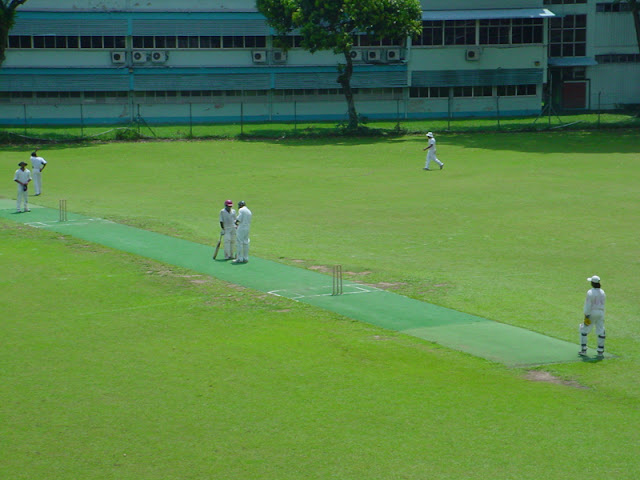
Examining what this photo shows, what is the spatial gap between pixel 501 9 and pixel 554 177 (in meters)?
31.0

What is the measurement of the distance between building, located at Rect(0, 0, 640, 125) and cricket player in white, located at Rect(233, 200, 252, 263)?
125ft

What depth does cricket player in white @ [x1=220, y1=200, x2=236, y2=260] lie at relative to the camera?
23.3 m

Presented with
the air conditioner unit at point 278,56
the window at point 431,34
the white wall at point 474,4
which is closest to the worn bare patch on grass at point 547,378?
the air conditioner unit at point 278,56

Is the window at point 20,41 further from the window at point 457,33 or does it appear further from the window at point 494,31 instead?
the window at point 494,31

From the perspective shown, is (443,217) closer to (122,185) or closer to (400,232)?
(400,232)

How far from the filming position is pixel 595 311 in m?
14.9

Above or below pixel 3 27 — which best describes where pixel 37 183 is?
below

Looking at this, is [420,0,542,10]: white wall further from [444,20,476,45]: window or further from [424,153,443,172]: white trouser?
[424,153,443,172]: white trouser

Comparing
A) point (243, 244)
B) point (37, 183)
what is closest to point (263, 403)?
point (243, 244)

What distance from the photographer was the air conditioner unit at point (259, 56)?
64.2 m

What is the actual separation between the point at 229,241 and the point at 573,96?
167ft

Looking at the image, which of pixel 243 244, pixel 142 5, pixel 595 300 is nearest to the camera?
pixel 595 300

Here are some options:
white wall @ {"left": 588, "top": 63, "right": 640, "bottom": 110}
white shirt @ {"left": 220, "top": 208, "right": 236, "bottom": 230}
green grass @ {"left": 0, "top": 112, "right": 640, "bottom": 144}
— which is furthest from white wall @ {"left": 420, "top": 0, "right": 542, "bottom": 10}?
white shirt @ {"left": 220, "top": 208, "right": 236, "bottom": 230}

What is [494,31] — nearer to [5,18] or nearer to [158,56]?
[158,56]
